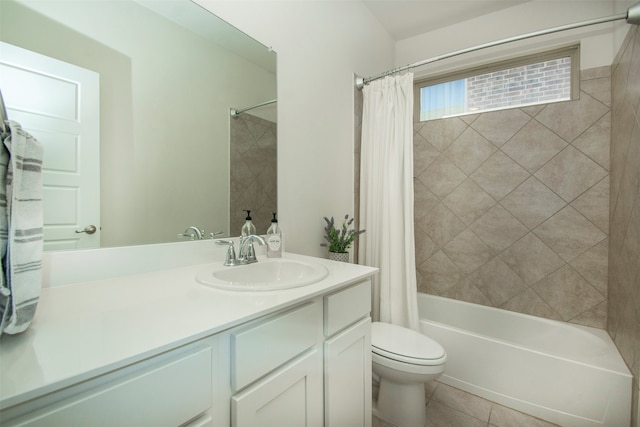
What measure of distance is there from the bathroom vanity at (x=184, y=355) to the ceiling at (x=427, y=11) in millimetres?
2074

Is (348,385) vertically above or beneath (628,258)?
beneath

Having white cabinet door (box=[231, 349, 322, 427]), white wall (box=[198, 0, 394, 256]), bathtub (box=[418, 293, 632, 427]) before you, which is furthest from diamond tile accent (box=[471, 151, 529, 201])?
white cabinet door (box=[231, 349, 322, 427])

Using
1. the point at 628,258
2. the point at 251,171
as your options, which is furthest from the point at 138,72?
the point at 628,258

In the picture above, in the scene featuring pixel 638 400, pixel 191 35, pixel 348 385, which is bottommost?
pixel 638 400

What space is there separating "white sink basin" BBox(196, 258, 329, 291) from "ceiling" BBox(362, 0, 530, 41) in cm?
202

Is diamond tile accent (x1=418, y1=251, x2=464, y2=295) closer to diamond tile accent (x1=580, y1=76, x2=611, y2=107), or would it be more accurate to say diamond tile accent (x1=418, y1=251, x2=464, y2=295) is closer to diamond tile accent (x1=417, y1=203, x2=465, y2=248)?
diamond tile accent (x1=417, y1=203, x2=465, y2=248)

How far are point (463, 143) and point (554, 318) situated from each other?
1417mm

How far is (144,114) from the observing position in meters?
0.99

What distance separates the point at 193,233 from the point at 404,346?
3.74ft

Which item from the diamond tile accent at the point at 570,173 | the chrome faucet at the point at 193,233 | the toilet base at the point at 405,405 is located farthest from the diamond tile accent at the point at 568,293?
the chrome faucet at the point at 193,233

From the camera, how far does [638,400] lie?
1212 millimetres

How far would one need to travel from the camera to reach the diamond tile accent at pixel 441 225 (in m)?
2.27

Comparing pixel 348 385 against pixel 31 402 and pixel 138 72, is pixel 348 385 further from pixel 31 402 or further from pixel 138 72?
pixel 138 72

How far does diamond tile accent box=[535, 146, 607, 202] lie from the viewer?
181 cm
